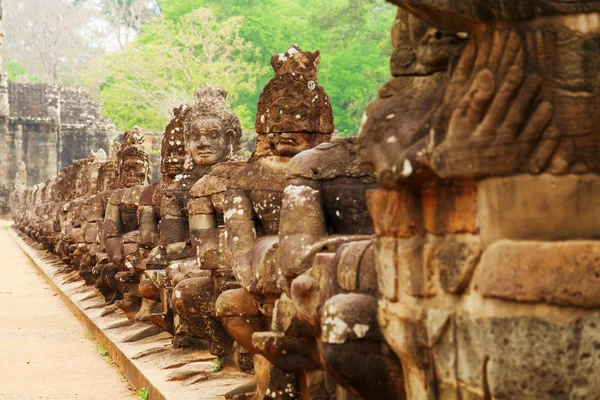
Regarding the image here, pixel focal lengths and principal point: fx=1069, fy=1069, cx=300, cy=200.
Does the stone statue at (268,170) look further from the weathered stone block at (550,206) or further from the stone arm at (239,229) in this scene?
the weathered stone block at (550,206)

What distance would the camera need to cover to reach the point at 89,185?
2070 centimetres

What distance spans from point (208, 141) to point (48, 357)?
11.5ft

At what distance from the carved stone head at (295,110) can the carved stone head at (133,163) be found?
7380mm

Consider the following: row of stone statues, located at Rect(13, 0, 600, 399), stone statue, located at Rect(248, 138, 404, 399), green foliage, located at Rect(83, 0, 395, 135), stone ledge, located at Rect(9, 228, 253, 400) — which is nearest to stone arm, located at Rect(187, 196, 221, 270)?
stone ledge, located at Rect(9, 228, 253, 400)

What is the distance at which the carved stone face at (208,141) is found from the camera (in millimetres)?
8875

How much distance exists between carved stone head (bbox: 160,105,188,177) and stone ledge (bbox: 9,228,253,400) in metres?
1.54

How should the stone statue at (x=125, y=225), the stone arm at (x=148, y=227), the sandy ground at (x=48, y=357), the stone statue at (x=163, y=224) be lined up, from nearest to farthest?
the sandy ground at (x=48, y=357) → the stone statue at (x=163, y=224) → the stone arm at (x=148, y=227) → the stone statue at (x=125, y=225)

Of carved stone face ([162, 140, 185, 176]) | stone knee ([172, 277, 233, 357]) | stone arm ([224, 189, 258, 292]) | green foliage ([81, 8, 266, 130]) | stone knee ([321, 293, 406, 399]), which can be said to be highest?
green foliage ([81, 8, 266, 130])

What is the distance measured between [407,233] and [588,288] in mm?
748

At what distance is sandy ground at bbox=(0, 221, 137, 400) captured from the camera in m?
9.00

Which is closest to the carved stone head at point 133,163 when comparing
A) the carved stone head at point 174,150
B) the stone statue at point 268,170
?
the carved stone head at point 174,150

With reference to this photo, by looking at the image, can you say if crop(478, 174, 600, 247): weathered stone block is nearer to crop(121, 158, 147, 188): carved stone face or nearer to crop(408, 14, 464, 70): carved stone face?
crop(408, 14, 464, 70): carved stone face


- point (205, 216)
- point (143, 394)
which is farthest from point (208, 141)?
point (143, 394)

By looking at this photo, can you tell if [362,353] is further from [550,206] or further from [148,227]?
[148,227]
